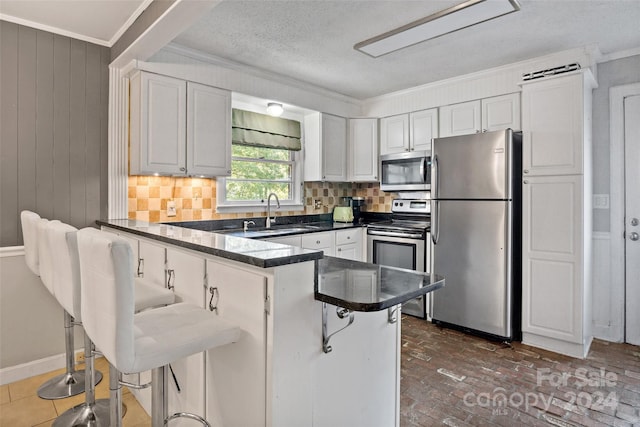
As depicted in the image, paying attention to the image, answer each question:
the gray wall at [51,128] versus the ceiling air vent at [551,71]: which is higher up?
the ceiling air vent at [551,71]

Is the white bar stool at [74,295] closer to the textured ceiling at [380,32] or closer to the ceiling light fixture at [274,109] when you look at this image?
the textured ceiling at [380,32]

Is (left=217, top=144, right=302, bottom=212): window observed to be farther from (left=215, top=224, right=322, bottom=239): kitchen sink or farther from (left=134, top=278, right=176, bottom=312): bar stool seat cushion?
(left=134, top=278, right=176, bottom=312): bar stool seat cushion

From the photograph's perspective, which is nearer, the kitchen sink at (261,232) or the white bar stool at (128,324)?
the white bar stool at (128,324)

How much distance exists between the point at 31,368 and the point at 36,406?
49 centimetres

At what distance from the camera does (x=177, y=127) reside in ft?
9.47

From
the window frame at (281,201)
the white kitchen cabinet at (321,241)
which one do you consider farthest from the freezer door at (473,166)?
the window frame at (281,201)

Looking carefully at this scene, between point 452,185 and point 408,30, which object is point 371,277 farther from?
point 452,185

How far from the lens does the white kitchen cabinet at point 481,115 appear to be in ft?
10.9

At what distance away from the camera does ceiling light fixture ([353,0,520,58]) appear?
7.14ft

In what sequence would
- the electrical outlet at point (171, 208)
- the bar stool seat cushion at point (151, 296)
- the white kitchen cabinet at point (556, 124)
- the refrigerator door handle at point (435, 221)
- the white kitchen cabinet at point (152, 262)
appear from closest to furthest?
the bar stool seat cushion at point (151, 296) → the white kitchen cabinet at point (152, 262) → the white kitchen cabinet at point (556, 124) → the electrical outlet at point (171, 208) → the refrigerator door handle at point (435, 221)

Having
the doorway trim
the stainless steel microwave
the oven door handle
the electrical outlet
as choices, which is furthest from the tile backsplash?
the doorway trim

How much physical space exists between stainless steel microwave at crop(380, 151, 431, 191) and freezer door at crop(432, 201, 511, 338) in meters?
0.54

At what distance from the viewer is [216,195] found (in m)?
3.52

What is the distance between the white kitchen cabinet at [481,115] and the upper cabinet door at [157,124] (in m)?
2.57
